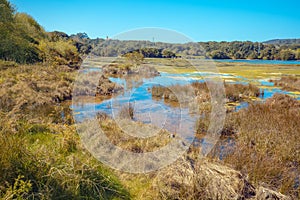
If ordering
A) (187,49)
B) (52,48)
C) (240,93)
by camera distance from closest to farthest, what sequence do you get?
(187,49)
(240,93)
(52,48)

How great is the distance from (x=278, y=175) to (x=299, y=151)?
1.58 m

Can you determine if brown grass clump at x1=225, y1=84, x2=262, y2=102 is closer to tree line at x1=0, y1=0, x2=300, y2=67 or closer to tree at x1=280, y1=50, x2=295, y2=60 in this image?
tree line at x1=0, y1=0, x2=300, y2=67

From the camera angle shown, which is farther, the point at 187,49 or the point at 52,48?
the point at 52,48

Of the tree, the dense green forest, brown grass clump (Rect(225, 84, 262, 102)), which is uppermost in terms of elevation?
the dense green forest

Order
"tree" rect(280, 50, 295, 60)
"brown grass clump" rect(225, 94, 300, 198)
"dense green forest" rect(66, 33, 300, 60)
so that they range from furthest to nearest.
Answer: "tree" rect(280, 50, 295, 60)
"dense green forest" rect(66, 33, 300, 60)
"brown grass clump" rect(225, 94, 300, 198)

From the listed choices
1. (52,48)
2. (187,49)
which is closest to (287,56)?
(52,48)

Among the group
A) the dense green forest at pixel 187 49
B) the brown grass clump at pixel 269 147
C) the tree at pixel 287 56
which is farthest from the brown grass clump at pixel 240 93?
the tree at pixel 287 56

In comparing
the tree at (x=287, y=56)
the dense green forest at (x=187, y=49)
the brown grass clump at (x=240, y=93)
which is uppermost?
the dense green forest at (x=187, y=49)

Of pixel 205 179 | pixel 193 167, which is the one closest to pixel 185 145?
pixel 193 167

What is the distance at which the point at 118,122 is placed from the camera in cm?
787

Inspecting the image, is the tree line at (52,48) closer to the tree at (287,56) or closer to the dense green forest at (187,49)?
the dense green forest at (187,49)

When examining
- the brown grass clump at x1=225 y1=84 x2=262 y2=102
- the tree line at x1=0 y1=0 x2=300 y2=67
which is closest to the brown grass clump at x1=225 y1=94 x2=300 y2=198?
the tree line at x1=0 y1=0 x2=300 y2=67

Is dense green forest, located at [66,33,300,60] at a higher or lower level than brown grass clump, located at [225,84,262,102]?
→ higher

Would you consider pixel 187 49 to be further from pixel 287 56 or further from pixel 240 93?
pixel 287 56
